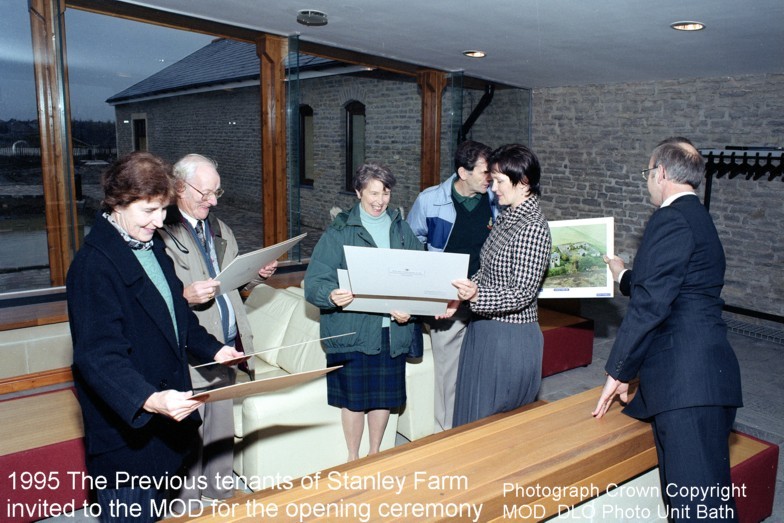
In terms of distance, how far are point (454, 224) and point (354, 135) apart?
837 cm

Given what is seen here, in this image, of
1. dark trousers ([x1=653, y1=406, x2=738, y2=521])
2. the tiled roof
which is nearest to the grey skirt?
dark trousers ([x1=653, y1=406, x2=738, y2=521])

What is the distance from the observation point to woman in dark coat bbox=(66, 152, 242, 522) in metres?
1.82

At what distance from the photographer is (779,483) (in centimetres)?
364

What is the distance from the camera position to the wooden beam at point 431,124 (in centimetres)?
816

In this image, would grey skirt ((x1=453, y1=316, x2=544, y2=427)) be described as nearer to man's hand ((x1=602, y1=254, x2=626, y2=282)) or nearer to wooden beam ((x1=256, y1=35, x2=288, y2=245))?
man's hand ((x1=602, y1=254, x2=626, y2=282))

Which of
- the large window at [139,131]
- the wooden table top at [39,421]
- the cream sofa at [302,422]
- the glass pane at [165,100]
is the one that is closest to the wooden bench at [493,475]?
the cream sofa at [302,422]

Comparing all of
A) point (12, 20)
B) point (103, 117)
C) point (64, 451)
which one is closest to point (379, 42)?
point (103, 117)

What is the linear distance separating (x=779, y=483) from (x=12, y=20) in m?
6.25

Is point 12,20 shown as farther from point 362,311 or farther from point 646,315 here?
point 646,315

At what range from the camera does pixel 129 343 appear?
1.90 metres

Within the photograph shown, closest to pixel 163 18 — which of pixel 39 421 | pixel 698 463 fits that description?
pixel 39 421

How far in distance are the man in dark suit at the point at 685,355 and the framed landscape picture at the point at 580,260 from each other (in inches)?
33.3

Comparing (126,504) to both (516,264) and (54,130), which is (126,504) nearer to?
(516,264)

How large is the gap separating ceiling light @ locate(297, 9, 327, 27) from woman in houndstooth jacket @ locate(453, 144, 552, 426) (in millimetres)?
2924
